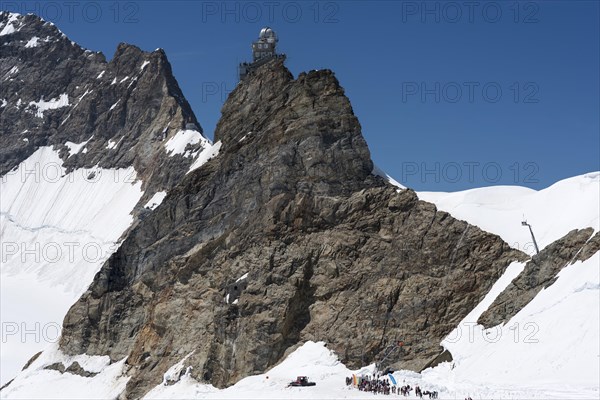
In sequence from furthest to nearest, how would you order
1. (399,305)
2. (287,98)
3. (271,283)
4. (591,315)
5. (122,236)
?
(122,236) < (287,98) < (271,283) < (399,305) < (591,315)

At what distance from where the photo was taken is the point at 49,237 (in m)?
159

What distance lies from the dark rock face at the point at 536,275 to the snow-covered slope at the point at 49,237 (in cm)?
7422

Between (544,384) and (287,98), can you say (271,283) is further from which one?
(544,384)

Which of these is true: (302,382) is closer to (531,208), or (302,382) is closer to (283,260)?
(283,260)

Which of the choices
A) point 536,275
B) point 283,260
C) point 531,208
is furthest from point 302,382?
point 531,208

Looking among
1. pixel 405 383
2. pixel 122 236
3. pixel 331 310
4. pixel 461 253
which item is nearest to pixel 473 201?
pixel 461 253

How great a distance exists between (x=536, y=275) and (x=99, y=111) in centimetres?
12925

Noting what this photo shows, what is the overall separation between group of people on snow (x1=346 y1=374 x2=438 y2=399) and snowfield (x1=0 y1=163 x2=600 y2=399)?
2.39 feet

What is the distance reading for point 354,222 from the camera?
71.6 metres

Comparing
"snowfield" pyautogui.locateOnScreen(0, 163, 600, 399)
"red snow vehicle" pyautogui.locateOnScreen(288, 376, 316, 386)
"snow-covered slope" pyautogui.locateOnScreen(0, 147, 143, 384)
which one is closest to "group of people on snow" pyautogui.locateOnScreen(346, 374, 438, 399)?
"snowfield" pyautogui.locateOnScreen(0, 163, 600, 399)

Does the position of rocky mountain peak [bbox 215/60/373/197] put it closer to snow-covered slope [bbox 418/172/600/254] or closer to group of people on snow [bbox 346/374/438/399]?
snow-covered slope [bbox 418/172/600/254]

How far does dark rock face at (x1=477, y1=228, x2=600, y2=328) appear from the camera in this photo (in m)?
59.1

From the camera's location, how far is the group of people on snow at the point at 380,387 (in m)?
52.5

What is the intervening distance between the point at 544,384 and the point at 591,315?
6635mm
